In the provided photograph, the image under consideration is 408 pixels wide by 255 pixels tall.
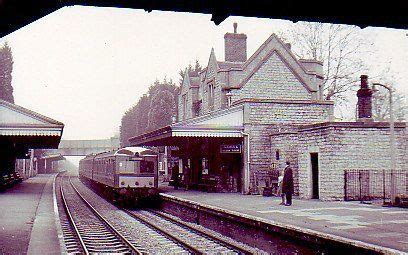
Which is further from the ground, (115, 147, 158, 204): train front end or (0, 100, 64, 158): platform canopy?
(0, 100, 64, 158): platform canopy

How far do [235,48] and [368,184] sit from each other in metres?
18.5

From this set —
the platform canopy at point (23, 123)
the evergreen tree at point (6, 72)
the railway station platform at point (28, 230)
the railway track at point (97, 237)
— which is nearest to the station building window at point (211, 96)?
the platform canopy at point (23, 123)

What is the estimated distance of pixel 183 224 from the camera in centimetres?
1791

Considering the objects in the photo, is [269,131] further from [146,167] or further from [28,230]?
[28,230]

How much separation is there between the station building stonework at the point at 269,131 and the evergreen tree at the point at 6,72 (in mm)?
38290

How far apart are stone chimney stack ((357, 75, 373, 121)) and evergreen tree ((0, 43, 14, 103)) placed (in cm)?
5677

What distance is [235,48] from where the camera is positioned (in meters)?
36.2

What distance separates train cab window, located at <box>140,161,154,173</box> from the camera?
24000 mm

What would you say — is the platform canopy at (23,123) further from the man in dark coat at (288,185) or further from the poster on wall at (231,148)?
the man in dark coat at (288,185)

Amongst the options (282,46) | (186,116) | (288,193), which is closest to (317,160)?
(288,193)

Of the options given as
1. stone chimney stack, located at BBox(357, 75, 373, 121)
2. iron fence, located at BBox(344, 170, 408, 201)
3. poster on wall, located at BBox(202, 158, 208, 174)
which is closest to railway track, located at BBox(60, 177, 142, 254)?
iron fence, located at BBox(344, 170, 408, 201)

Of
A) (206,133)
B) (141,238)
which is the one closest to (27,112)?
(206,133)

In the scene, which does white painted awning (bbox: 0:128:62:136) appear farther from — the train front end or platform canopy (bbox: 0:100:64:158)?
the train front end

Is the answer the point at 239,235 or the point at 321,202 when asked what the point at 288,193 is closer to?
the point at 321,202
